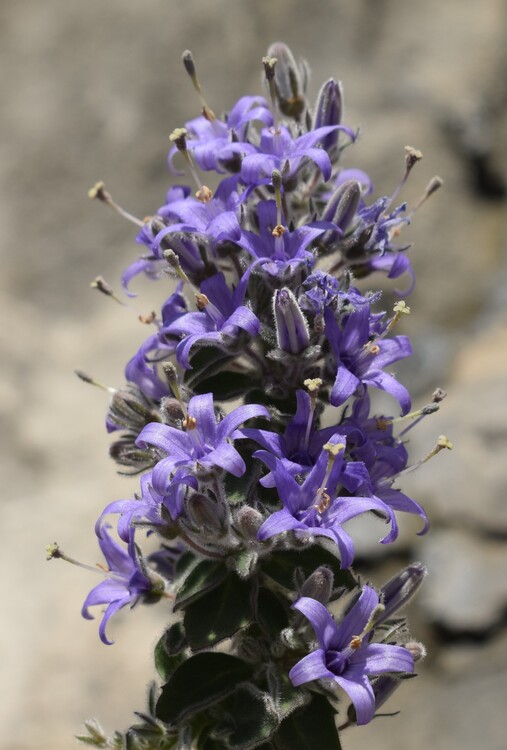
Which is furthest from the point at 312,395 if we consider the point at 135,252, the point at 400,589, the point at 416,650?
the point at 135,252

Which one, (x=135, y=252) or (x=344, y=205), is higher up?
(x=135, y=252)

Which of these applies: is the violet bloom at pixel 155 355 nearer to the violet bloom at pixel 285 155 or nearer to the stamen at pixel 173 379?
the stamen at pixel 173 379

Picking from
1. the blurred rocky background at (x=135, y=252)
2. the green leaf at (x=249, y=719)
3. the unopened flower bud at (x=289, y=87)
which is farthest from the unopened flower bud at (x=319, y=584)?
the blurred rocky background at (x=135, y=252)

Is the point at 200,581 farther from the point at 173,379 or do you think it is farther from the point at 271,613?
the point at 173,379

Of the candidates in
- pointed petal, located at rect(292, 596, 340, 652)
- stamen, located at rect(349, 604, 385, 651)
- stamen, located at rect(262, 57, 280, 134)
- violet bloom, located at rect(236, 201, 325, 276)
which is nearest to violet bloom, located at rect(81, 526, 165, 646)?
pointed petal, located at rect(292, 596, 340, 652)

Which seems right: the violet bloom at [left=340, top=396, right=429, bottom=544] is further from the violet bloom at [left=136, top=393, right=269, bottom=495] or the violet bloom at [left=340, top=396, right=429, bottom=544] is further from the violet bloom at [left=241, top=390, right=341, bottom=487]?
the violet bloom at [left=136, top=393, right=269, bottom=495]

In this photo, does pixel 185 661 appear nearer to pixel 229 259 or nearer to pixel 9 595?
pixel 229 259

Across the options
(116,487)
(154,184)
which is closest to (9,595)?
(116,487)
